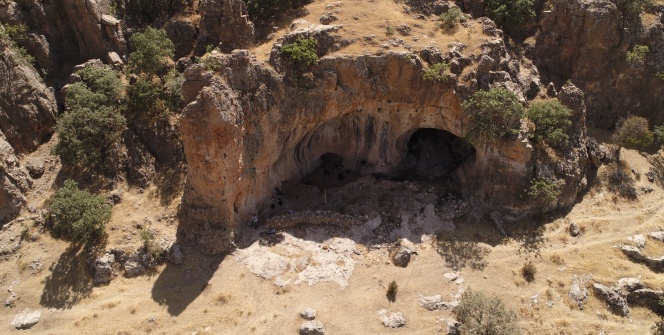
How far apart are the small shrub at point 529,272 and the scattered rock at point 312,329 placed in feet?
48.4

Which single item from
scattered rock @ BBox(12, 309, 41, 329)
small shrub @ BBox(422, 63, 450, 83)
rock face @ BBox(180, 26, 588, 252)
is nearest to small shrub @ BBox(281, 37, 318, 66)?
rock face @ BBox(180, 26, 588, 252)

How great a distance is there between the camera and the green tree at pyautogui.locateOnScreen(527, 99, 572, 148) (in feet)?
112

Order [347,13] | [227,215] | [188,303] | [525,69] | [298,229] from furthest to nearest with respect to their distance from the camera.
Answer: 1. [525,69]
2. [347,13]
3. [298,229]
4. [227,215]
5. [188,303]

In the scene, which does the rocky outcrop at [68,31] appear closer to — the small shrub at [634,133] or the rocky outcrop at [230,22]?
the rocky outcrop at [230,22]

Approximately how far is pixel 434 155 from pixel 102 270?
28.7m

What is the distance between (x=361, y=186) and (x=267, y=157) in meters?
9.15

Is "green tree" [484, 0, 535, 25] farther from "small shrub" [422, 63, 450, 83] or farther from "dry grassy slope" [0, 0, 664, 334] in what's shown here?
"dry grassy slope" [0, 0, 664, 334]

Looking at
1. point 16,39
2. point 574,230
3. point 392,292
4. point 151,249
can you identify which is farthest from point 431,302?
point 16,39

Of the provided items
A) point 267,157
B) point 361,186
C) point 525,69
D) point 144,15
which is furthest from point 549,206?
point 144,15

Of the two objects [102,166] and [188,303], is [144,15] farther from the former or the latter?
[188,303]

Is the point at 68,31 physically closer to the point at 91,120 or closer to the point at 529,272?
the point at 91,120

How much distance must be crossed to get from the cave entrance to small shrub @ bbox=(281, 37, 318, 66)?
1325 centimetres

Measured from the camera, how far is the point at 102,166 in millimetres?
33312

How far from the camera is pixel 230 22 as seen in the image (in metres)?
35.3
